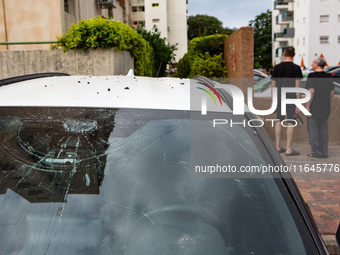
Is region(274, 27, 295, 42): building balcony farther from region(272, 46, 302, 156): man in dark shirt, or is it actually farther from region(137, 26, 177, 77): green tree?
region(272, 46, 302, 156): man in dark shirt

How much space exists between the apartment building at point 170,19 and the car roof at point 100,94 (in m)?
57.8

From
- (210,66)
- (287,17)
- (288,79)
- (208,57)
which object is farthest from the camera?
(287,17)

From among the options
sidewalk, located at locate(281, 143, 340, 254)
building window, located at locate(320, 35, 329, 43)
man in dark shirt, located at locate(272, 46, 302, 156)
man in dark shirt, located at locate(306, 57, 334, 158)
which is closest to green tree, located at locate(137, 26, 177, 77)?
sidewalk, located at locate(281, 143, 340, 254)

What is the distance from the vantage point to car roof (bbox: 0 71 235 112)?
2.44 meters

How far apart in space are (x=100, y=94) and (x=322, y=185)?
178 inches

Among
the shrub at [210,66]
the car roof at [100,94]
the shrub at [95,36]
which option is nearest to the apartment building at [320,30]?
the shrub at [210,66]

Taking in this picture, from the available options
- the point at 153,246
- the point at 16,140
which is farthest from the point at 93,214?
the point at 16,140

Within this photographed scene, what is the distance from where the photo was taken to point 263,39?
240 feet

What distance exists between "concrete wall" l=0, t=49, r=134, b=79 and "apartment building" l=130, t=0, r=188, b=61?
5101 cm

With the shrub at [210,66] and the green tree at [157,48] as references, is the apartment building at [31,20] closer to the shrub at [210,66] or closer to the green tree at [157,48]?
the green tree at [157,48]

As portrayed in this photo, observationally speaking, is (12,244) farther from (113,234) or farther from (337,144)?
(337,144)

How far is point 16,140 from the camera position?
7.84 ft

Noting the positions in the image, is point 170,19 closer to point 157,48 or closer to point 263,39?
point 263,39

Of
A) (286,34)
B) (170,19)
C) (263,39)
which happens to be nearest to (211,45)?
(170,19)
